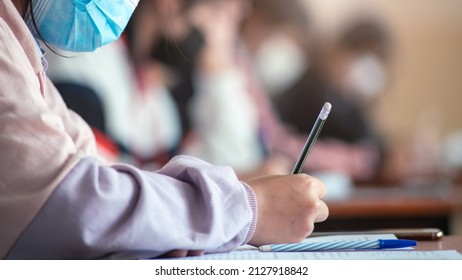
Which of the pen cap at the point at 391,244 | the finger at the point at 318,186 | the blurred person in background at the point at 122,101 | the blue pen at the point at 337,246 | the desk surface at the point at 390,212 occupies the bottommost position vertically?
the blurred person in background at the point at 122,101

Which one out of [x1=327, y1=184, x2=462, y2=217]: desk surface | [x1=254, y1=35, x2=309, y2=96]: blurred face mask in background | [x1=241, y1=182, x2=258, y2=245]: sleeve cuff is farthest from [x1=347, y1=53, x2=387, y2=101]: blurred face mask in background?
[x1=241, y1=182, x2=258, y2=245]: sleeve cuff

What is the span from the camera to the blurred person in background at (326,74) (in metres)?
4.47

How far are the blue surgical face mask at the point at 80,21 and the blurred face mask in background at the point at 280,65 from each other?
12.7 feet

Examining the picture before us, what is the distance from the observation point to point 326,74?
4863 mm

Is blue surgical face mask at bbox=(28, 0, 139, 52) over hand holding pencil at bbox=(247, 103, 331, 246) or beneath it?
over

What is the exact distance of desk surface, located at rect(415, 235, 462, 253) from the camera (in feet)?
2.50

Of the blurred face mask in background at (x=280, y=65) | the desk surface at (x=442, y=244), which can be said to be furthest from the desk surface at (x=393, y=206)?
the blurred face mask in background at (x=280, y=65)

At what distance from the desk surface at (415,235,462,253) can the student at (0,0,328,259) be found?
0.11 m

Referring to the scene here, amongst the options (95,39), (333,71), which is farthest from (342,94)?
(95,39)

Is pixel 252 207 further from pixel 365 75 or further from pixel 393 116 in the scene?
pixel 393 116

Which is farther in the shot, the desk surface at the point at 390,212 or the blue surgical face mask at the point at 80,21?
the desk surface at the point at 390,212

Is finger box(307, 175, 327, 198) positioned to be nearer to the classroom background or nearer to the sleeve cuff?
the sleeve cuff

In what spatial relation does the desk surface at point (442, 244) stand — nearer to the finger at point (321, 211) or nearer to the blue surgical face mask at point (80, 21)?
the finger at point (321, 211)

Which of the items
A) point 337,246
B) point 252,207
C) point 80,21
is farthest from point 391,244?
point 80,21
